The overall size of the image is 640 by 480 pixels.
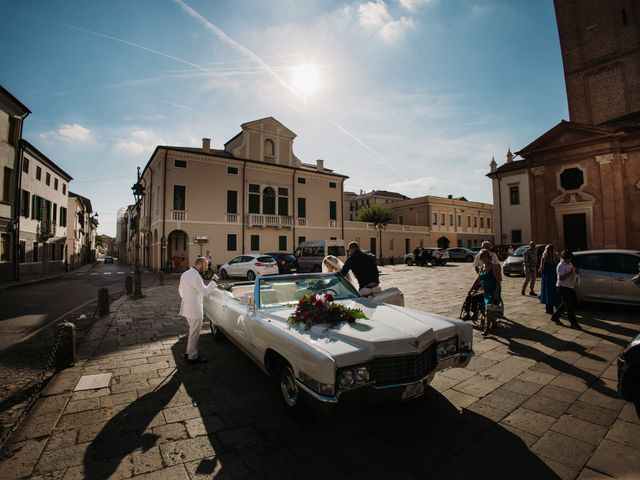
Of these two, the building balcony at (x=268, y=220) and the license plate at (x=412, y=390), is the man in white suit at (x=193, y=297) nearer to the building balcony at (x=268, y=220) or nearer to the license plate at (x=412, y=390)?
the license plate at (x=412, y=390)

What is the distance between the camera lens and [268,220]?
98.9 ft

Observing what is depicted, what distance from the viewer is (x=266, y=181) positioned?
101ft

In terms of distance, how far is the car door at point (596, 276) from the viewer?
7.91m

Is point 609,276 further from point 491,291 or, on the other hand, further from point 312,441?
point 312,441

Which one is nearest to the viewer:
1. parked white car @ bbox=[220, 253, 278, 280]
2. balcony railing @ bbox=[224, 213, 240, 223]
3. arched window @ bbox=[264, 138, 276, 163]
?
parked white car @ bbox=[220, 253, 278, 280]

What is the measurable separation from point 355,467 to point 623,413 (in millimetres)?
2831

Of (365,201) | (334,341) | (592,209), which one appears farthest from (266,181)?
(365,201)

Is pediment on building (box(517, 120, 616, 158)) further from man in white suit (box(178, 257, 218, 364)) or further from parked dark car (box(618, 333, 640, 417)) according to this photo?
man in white suit (box(178, 257, 218, 364))

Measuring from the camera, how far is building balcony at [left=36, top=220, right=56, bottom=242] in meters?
22.6

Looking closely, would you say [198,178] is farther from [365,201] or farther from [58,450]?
[365,201]

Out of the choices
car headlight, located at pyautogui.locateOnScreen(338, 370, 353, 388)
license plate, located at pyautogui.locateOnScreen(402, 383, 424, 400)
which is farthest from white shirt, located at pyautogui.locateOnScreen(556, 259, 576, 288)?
car headlight, located at pyautogui.locateOnScreen(338, 370, 353, 388)

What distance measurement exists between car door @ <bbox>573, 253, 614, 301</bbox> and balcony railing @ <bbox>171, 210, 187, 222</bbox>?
84.1ft

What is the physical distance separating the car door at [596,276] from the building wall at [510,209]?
80.7 ft

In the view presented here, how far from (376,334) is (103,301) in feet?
27.6
